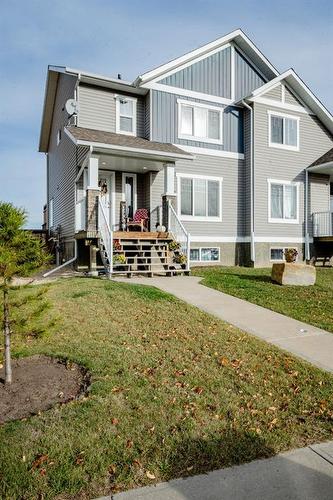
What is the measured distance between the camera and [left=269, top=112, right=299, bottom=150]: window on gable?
1658 centimetres

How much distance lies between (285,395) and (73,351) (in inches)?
109

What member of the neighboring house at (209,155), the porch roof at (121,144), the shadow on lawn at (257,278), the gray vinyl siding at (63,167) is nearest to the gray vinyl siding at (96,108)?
the neighboring house at (209,155)

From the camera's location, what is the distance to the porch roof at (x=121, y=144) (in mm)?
11920

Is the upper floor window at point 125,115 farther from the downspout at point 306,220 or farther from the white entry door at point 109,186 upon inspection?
the downspout at point 306,220

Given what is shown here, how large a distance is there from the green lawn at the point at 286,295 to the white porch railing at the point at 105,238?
9.48 feet

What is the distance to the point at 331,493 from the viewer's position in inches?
95.0

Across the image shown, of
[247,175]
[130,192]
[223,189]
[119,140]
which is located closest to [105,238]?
[119,140]

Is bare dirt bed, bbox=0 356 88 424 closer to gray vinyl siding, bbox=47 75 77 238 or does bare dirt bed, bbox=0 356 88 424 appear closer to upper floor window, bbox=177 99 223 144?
gray vinyl siding, bbox=47 75 77 238

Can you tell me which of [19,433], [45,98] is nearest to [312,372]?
[19,433]

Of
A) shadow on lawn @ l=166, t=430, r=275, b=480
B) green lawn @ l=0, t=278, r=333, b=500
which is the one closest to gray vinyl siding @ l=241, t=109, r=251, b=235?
green lawn @ l=0, t=278, r=333, b=500

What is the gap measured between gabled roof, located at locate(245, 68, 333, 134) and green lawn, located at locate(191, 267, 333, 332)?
29.8 feet

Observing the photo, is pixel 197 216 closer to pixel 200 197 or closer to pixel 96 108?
pixel 200 197

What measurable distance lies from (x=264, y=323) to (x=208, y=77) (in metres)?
13.0

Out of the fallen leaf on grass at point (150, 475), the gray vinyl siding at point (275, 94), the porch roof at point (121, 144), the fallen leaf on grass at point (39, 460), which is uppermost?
the gray vinyl siding at point (275, 94)
